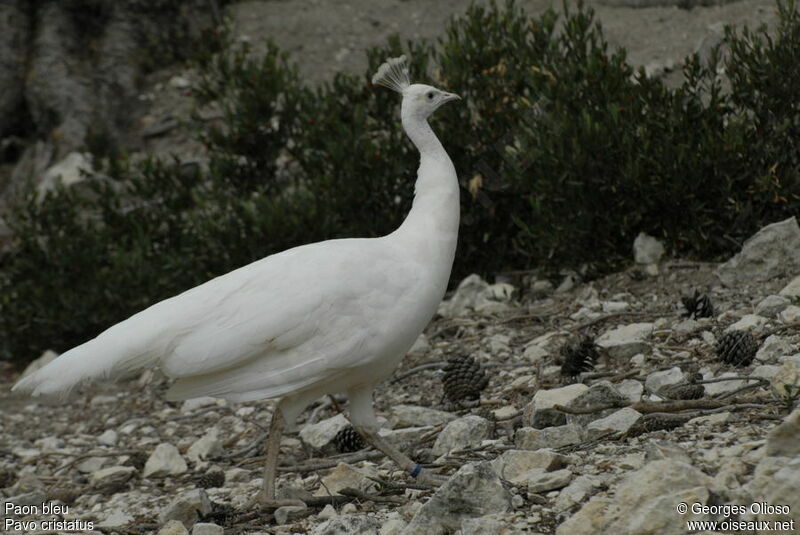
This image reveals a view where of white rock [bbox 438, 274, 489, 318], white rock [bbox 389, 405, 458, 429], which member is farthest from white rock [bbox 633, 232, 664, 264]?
white rock [bbox 389, 405, 458, 429]

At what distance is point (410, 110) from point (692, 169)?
8.58 feet

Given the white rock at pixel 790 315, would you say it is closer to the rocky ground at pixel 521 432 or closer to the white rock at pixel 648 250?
the rocky ground at pixel 521 432

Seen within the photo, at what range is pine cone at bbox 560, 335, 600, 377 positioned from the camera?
18.5ft

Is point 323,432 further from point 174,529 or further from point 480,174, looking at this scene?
point 480,174

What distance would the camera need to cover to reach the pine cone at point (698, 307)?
6016 millimetres

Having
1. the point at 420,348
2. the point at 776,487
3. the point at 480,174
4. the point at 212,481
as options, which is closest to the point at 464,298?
the point at 420,348

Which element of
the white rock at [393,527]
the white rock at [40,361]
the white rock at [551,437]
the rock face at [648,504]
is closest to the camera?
the rock face at [648,504]

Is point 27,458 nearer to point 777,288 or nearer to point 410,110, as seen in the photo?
point 410,110

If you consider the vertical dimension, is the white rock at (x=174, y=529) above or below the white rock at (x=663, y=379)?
below

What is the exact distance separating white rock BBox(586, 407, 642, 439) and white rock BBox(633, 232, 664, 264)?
293cm

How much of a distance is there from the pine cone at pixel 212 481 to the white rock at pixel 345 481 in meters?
0.84

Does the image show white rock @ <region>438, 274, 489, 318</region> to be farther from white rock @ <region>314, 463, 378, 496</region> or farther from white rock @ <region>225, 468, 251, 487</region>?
white rock @ <region>314, 463, 378, 496</region>

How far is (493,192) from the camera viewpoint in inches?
331

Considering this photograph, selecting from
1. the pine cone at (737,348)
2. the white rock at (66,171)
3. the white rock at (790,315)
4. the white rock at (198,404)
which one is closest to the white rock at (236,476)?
the white rock at (198,404)
